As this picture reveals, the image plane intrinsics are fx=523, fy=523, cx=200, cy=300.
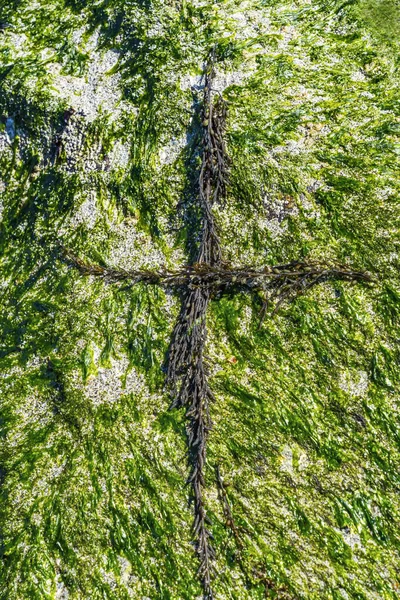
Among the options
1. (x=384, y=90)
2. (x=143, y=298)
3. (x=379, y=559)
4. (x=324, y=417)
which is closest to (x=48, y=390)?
(x=143, y=298)

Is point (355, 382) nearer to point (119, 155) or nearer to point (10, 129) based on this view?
point (119, 155)

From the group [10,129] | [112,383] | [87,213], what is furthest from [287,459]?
[10,129]

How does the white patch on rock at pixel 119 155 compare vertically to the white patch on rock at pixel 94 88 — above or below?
below

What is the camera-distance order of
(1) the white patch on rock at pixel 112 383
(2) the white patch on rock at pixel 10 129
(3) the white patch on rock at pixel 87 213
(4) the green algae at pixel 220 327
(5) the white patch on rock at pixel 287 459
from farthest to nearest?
(2) the white patch on rock at pixel 10 129 < (3) the white patch on rock at pixel 87 213 < (1) the white patch on rock at pixel 112 383 < (5) the white patch on rock at pixel 287 459 < (4) the green algae at pixel 220 327

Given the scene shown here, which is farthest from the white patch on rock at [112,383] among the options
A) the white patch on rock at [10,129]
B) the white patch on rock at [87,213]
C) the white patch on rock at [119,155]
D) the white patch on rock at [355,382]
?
the white patch on rock at [10,129]

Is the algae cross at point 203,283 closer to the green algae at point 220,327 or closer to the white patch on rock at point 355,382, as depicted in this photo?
the green algae at point 220,327

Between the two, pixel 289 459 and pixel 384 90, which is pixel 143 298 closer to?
pixel 289 459
